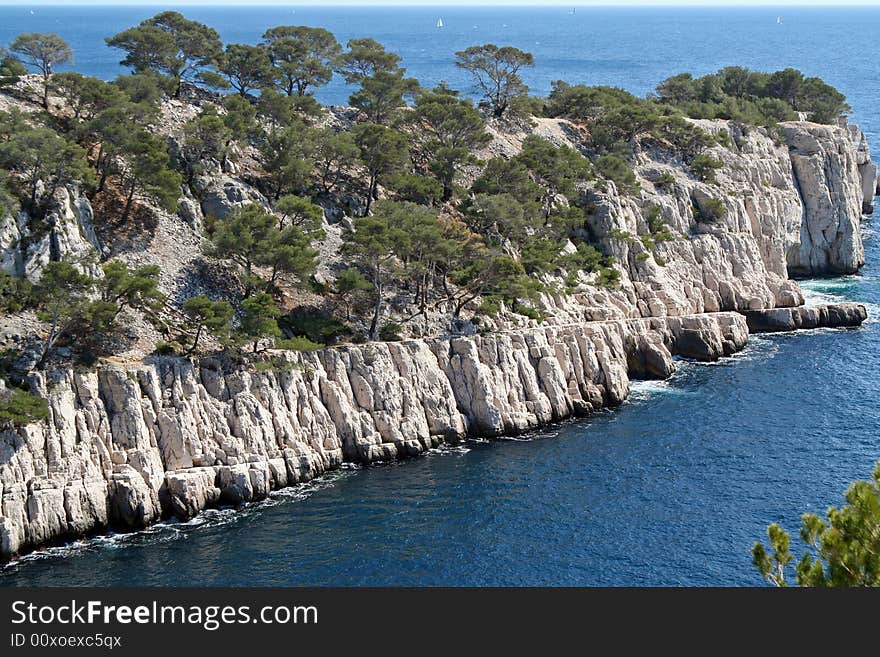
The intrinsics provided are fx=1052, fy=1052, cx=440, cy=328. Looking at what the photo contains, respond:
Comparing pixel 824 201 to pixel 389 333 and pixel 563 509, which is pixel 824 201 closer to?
pixel 389 333

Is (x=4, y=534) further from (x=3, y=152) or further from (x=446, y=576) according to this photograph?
(x=3, y=152)

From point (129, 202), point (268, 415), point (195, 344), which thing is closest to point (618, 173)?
point (129, 202)

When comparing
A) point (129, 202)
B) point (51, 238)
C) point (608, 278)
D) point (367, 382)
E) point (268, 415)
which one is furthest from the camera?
point (608, 278)

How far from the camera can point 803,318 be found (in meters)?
108

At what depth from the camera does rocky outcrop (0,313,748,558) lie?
65312 millimetres

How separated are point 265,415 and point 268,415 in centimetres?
26

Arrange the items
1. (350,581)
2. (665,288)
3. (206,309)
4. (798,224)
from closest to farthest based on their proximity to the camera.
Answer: (350,581) → (206,309) → (665,288) → (798,224)

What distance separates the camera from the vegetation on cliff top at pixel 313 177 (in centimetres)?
7881

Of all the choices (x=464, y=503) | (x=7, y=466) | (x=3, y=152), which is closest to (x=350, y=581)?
(x=464, y=503)

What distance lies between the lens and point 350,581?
194 ft

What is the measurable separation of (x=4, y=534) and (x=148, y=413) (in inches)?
483

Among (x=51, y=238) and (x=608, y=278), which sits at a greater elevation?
(x=51, y=238)

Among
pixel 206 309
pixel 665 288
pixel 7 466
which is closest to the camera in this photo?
pixel 7 466

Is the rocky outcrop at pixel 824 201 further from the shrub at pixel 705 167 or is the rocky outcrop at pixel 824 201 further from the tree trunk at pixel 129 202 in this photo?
the tree trunk at pixel 129 202
